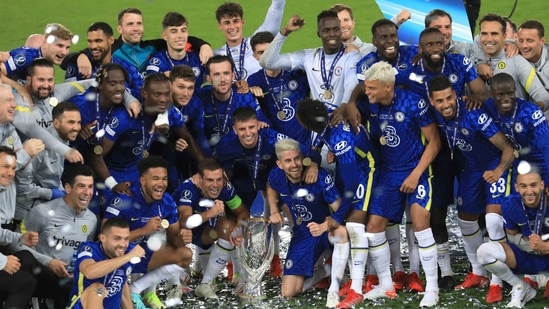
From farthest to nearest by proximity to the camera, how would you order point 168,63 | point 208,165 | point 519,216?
point 168,63 → point 208,165 → point 519,216

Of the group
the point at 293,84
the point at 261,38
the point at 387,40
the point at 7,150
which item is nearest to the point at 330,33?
the point at 387,40

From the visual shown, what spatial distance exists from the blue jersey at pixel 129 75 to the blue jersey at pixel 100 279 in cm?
149

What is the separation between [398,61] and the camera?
8578mm

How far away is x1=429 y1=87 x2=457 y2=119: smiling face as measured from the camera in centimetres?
815

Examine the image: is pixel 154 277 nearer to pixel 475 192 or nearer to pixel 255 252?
pixel 255 252

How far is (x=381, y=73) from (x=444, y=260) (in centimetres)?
136

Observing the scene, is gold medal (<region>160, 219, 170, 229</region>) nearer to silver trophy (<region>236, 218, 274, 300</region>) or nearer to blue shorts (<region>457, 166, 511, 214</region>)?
silver trophy (<region>236, 218, 274, 300</region>)

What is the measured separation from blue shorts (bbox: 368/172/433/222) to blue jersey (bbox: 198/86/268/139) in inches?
39.5

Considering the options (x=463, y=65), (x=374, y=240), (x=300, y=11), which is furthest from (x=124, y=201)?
(x=300, y=11)

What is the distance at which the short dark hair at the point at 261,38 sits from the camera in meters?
9.21

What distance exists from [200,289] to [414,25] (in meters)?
3.90

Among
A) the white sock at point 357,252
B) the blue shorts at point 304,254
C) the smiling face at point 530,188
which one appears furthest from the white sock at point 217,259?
the smiling face at point 530,188

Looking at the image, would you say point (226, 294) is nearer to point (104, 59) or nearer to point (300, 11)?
point (104, 59)

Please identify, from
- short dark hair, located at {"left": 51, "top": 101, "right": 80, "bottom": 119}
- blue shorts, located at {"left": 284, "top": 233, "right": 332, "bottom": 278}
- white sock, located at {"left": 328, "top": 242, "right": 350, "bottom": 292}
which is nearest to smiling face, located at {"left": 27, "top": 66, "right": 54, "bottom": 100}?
short dark hair, located at {"left": 51, "top": 101, "right": 80, "bottom": 119}
